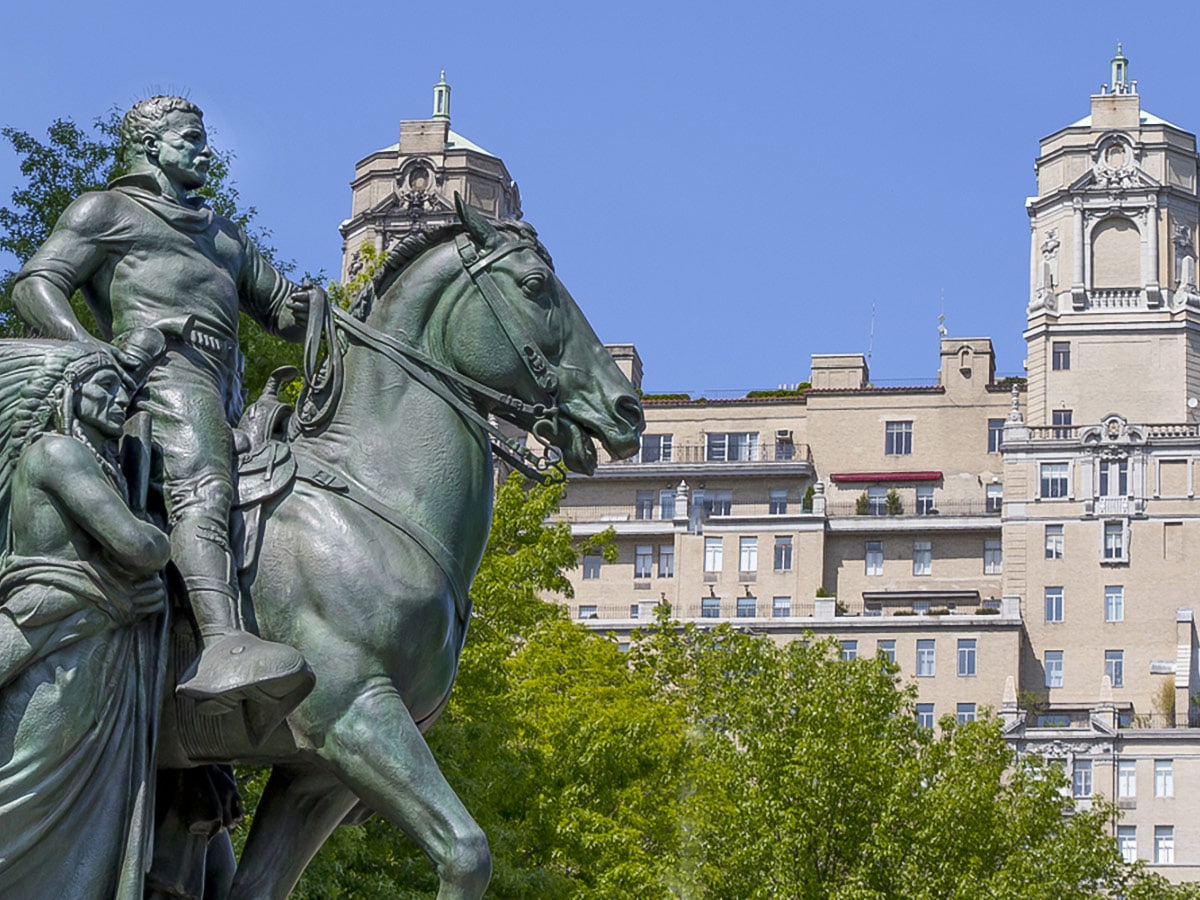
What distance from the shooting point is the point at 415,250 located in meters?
9.62

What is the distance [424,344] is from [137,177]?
4.44ft

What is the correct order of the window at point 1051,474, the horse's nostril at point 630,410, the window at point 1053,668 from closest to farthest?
the horse's nostril at point 630,410
the window at point 1053,668
the window at point 1051,474

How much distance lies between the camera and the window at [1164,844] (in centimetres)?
10606

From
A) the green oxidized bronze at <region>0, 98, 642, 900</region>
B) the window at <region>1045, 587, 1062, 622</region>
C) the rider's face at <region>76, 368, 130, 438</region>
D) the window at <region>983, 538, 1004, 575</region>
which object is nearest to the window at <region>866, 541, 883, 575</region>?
the window at <region>983, 538, 1004, 575</region>

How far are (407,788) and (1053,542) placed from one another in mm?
118341

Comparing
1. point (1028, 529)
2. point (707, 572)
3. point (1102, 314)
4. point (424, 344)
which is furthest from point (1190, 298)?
point (424, 344)

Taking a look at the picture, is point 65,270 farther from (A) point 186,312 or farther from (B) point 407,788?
(B) point 407,788

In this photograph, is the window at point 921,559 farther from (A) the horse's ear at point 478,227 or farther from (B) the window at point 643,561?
(A) the horse's ear at point 478,227

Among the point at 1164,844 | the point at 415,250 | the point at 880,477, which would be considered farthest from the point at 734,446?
the point at 415,250

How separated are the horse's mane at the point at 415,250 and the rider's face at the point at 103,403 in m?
1.23

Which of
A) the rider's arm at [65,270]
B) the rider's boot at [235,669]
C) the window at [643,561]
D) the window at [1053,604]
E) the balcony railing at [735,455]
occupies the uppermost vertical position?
the balcony railing at [735,455]

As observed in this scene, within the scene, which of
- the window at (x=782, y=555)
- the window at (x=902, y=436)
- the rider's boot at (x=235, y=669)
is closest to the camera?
the rider's boot at (x=235, y=669)

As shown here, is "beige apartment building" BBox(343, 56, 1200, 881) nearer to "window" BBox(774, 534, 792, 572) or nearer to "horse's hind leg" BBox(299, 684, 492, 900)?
"window" BBox(774, 534, 792, 572)

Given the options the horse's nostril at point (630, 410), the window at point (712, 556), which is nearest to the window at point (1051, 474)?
the window at point (712, 556)
